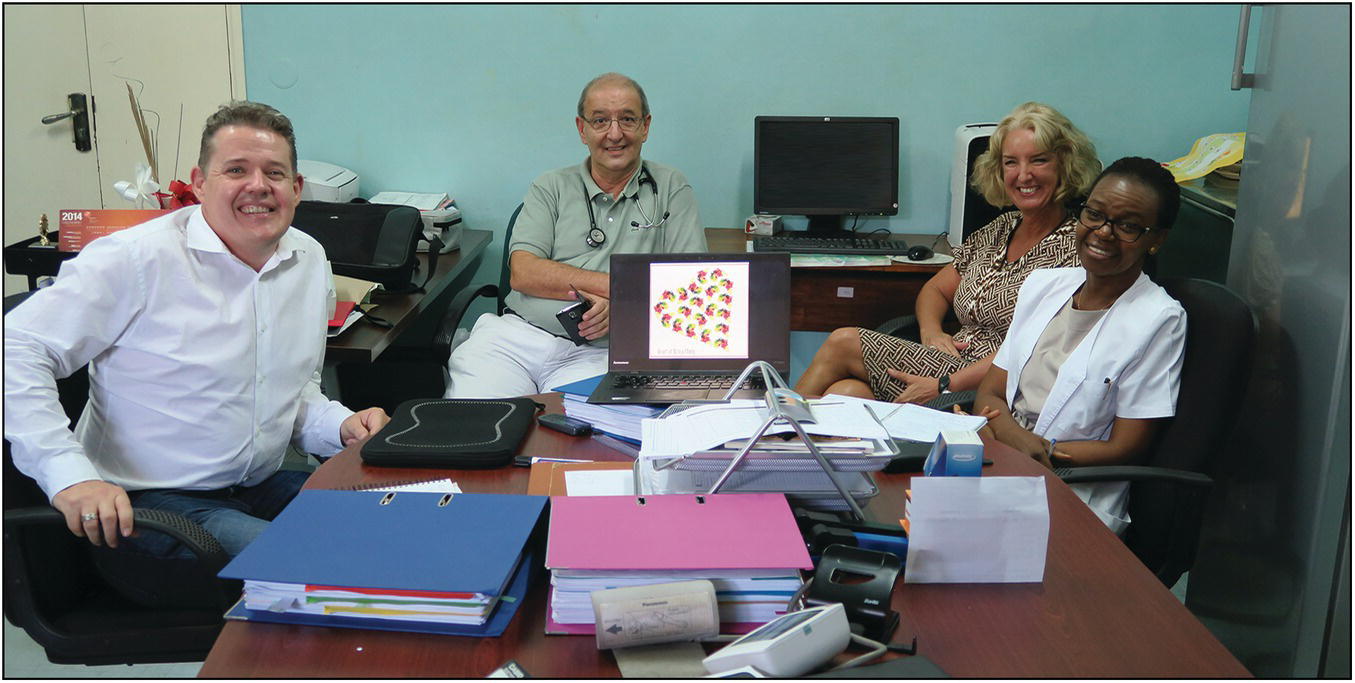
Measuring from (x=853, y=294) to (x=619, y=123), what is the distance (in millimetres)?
956

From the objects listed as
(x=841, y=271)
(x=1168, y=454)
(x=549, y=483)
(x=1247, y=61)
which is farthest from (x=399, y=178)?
(x=1247, y=61)

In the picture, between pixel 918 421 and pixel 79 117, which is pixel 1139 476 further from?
pixel 79 117

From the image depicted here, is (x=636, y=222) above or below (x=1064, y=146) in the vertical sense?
below


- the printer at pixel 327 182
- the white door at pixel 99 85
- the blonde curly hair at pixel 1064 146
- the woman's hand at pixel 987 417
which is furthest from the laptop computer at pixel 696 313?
the white door at pixel 99 85

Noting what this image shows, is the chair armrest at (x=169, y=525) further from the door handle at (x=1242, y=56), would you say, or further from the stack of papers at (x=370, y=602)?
the door handle at (x=1242, y=56)

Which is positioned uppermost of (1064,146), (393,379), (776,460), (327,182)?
(1064,146)

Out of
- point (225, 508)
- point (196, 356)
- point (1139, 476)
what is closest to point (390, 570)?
point (225, 508)

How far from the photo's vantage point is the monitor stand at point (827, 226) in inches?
141

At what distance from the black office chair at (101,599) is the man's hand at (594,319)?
128cm

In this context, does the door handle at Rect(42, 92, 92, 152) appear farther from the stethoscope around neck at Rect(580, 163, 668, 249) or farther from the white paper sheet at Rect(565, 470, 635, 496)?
the white paper sheet at Rect(565, 470, 635, 496)

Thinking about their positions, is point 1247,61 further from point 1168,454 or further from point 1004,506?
point 1004,506

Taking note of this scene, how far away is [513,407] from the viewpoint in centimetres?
186

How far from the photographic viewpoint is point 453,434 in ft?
5.61

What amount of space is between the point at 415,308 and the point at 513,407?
0.92 meters
